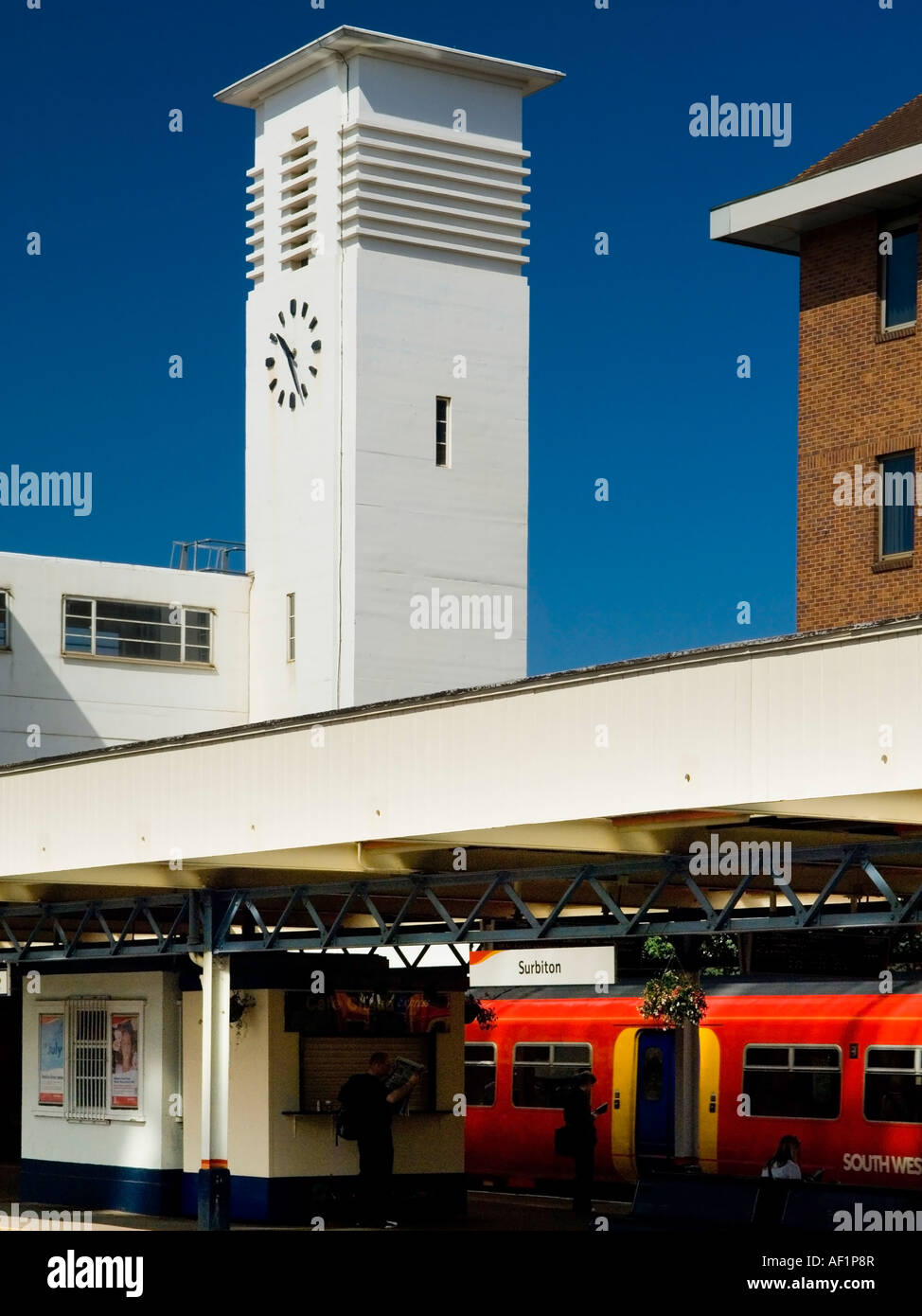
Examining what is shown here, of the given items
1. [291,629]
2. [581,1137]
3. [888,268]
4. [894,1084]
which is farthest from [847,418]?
[291,629]

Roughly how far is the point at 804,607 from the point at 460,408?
16878 mm

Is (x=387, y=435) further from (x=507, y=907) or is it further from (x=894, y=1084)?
(x=894, y=1084)

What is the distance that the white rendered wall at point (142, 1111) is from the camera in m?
27.9

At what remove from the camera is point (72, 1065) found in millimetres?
29641

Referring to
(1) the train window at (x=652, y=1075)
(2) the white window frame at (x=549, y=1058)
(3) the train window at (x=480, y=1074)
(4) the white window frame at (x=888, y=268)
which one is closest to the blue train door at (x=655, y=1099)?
(1) the train window at (x=652, y=1075)

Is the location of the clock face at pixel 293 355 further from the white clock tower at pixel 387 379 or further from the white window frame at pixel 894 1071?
the white window frame at pixel 894 1071

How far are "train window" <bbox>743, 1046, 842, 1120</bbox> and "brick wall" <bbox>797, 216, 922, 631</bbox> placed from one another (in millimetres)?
10783

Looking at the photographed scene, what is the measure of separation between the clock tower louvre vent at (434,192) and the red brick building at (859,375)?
47.9 ft

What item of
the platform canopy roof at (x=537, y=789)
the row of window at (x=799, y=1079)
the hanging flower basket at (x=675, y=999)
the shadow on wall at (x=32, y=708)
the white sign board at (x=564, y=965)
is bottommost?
the row of window at (x=799, y=1079)

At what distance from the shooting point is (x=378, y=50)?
53.2m

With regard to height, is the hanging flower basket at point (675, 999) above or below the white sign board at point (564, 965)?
below
